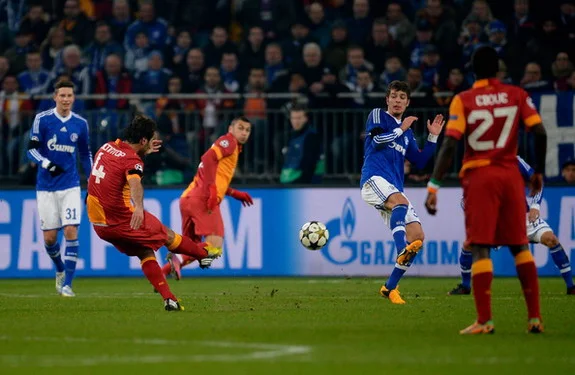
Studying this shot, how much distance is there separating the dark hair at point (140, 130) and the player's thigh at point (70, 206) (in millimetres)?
3792

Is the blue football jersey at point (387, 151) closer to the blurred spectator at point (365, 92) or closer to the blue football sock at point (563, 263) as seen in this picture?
the blue football sock at point (563, 263)

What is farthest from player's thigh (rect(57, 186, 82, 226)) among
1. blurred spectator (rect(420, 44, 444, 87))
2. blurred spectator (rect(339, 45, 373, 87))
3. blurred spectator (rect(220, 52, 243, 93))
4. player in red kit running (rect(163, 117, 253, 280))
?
blurred spectator (rect(420, 44, 444, 87))

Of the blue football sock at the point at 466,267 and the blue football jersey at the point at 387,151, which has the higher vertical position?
the blue football jersey at the point at 387,151

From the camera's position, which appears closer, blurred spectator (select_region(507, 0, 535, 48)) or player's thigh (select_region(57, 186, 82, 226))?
player's thigh (select_region(57, 186, 82, 226))

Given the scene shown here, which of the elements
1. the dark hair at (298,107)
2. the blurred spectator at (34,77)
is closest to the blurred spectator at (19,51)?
the blurred spectator at (34,77)

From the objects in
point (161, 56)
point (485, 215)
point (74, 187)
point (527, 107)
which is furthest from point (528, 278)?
point (161, 56)

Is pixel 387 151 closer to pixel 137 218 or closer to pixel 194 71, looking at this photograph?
pixel 137 218

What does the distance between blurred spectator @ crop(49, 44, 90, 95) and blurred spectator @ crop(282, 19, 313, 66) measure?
147 inches

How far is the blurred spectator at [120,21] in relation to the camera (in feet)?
78.6

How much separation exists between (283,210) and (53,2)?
7.83 m

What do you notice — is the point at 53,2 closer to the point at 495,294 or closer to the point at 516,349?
the point at 495,294

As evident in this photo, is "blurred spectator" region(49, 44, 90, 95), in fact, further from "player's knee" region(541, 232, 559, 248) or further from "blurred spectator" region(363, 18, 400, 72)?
"player's knee" region(541, 232, 559, 248)

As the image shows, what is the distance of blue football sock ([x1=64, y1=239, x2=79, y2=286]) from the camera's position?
53.7ft

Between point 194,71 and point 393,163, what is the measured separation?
320 inches
